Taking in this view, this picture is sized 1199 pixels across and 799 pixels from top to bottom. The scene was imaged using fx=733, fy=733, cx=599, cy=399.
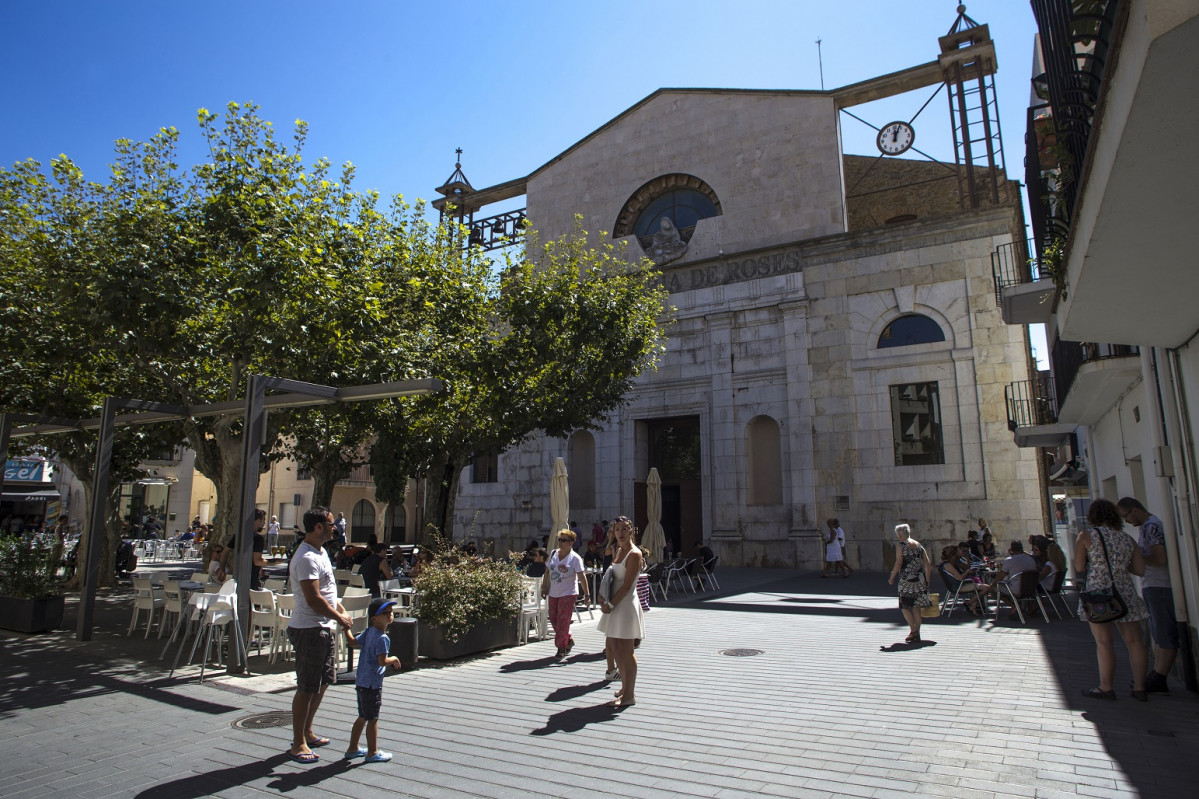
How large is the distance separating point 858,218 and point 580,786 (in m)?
28.8

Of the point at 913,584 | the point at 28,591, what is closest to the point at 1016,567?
the point at 913,584

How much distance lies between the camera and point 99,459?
424 inches

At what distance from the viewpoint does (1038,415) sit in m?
16.3

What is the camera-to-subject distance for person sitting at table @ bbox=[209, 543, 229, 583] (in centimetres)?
1068

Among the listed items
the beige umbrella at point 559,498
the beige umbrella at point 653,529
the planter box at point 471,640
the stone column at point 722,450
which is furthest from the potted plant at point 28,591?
the stone column at point 722,450

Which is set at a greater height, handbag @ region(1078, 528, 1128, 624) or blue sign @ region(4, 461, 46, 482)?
blue sign @ region(4, 461, 46, 482)

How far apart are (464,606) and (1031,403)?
14.7 metres

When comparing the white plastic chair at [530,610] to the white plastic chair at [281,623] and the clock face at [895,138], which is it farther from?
the clock face at [895,138]

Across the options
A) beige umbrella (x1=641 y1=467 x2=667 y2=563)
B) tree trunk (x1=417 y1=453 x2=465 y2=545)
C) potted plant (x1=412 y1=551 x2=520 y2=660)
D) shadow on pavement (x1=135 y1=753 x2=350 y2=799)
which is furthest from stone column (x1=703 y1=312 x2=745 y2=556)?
shadow on pavement (x1=135 y1=753 x2=350 y2=799)

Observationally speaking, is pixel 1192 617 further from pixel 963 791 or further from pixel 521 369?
pixel 521 369

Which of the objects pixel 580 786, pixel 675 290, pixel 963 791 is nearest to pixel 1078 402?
pixel 963 791

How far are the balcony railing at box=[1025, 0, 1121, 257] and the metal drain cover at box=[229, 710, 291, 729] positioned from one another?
7295 mm

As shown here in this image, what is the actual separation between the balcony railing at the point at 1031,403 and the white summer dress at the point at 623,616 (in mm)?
11891

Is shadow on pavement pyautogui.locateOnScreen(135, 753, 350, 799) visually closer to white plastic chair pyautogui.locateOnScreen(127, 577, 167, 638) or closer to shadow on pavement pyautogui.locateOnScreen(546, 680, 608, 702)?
shadow on pavement pyautogui.locateOnScreen(546, 680, 608, 702)
